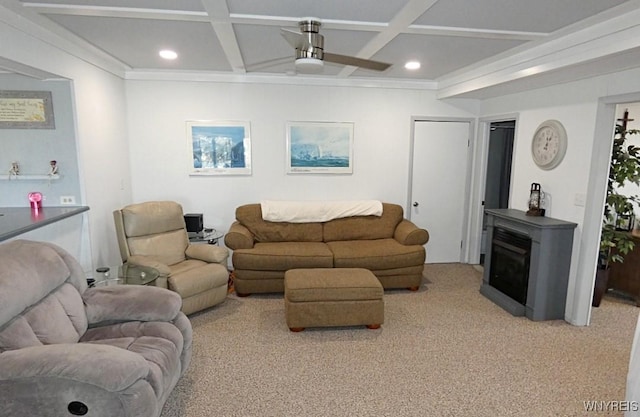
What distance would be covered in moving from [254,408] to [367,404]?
69 centimetres

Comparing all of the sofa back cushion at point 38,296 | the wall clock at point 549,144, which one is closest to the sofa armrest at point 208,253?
the sofa back cushion at point 38,296

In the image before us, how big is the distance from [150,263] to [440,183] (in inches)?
144

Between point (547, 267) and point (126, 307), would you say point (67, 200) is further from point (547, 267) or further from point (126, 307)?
point (547, 267)

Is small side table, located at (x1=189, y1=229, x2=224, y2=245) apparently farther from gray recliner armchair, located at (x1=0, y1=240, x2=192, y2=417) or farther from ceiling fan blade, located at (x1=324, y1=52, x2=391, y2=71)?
ceiling fan blade, located at (x1=324, y1=52, x2=391, y2=71)

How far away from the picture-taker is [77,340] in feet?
7.10

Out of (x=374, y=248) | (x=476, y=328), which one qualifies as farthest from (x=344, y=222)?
(x=476, y=328)

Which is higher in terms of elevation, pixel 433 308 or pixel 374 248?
pixel 374 248

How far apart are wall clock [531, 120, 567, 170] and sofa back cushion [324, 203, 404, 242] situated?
5.60 feet

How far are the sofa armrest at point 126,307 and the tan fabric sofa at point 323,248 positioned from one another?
5.08 ft

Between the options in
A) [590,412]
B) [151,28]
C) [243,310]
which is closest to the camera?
[590,412]

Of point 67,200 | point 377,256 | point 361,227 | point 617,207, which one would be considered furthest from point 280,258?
point 617,207

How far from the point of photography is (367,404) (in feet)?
7.65

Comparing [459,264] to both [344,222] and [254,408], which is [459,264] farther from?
[254,408]

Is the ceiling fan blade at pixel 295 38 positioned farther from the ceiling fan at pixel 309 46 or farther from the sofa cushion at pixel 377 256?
the sofa cushion at pixel 377 256
